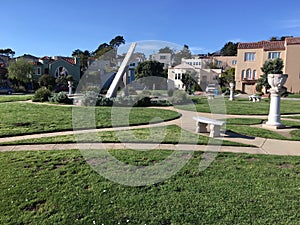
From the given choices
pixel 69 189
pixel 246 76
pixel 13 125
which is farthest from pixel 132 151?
pixel 246 76

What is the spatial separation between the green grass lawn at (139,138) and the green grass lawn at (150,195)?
150cm

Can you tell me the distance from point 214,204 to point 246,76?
41.6 m

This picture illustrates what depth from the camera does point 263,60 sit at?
39.3m

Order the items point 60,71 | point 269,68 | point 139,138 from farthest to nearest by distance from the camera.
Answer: point 60,71
point 269,68
point 139,138

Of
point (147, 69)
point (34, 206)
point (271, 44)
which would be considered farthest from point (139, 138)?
point (271, 44)

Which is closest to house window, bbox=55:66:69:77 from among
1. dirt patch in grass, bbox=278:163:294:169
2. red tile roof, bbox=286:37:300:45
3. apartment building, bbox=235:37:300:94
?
apartment building, bbox=235:37:300:94

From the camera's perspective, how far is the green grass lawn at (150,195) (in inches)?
126

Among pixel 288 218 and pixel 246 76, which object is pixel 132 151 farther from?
pixel 246 76

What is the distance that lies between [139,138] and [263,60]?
38006 millimetres

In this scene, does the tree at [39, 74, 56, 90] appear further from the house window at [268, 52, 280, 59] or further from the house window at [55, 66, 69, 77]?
the house window at [268, 52, 280, 59]

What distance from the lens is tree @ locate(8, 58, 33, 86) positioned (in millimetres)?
39188

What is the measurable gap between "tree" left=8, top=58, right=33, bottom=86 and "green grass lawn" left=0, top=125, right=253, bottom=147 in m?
37.6

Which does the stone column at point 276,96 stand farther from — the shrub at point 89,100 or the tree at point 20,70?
the tree at point 20,70

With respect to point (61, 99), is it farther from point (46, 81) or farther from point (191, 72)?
point (191, 72)
